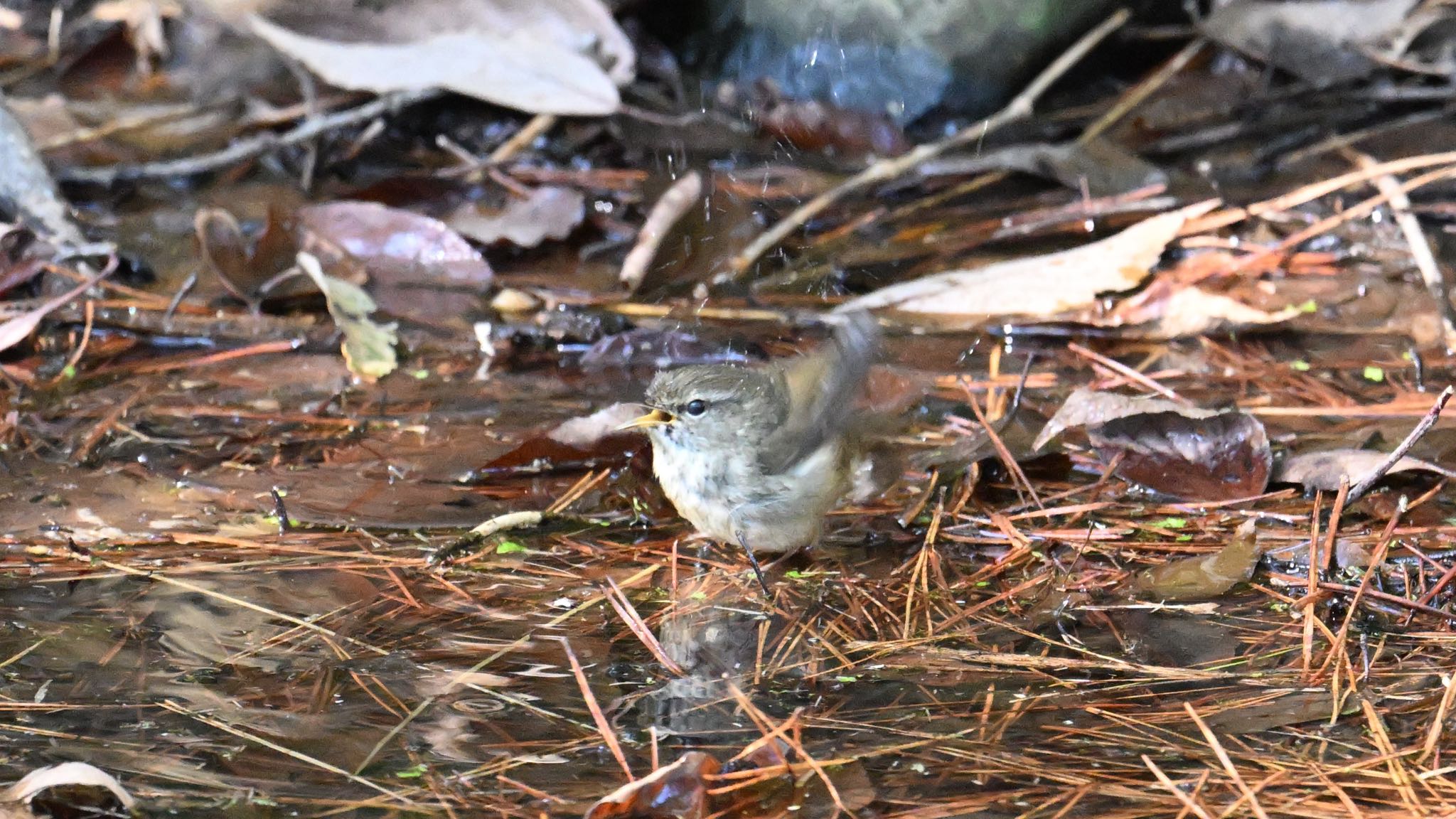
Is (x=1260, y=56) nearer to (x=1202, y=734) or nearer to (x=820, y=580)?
(x=820, y=580)

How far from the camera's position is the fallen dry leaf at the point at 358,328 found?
12.9 ft

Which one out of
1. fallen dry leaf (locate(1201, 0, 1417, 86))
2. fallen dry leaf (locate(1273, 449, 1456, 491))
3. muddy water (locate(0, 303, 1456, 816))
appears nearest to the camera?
muddy water (locate(0, 303, 1456, 816))

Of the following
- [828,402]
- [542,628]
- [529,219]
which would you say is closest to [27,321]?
[529,219]

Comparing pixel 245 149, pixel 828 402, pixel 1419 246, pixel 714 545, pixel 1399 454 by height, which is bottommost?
pixel 245 149

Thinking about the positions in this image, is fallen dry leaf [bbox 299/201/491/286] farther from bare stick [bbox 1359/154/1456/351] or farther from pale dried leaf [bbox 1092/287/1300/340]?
bare stick [bbox 1359/154/1456/351]

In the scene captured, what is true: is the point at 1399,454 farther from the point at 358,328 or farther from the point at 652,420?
the point at 358,328

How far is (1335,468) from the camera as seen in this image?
310 centimetres

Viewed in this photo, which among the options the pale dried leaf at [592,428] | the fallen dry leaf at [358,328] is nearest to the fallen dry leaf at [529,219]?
the fallen dry leaf at [358,328]

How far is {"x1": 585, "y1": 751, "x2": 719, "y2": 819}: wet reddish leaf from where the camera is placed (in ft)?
6.62

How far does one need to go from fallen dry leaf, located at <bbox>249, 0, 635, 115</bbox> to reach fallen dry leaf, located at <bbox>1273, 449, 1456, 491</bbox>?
3.10 m

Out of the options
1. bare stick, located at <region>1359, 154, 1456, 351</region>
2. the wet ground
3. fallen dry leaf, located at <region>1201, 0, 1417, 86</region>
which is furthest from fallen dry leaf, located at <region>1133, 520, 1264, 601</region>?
fallen dry leaf, located at <region>1201, 0, 1417, 86</region>

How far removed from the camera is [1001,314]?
4215 mm

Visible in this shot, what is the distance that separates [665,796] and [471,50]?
394 centimetres

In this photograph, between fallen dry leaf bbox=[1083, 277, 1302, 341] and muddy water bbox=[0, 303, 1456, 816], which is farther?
fallen dry leaf bbox=[1083, 277, 1302, 341]
